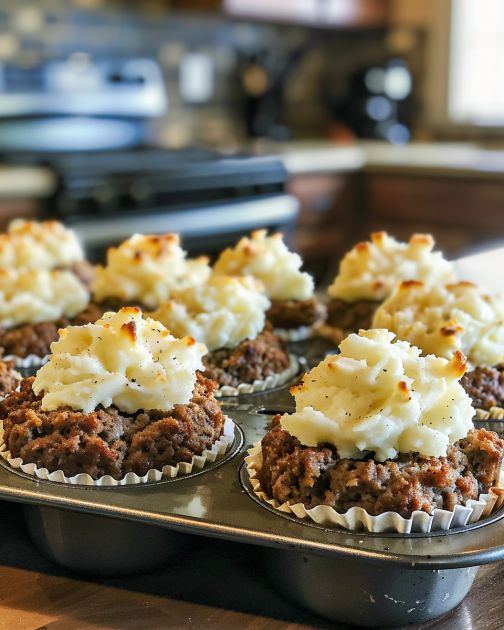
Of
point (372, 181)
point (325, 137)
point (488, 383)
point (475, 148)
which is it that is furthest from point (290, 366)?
point (325, 137)

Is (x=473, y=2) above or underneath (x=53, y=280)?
above

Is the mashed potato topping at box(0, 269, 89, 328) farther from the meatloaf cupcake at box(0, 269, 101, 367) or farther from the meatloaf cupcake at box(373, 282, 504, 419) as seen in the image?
the meatloaf cupcake at box(373, 282, 504, 419)

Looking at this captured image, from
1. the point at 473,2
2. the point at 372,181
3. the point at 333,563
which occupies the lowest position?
the point at 372,181

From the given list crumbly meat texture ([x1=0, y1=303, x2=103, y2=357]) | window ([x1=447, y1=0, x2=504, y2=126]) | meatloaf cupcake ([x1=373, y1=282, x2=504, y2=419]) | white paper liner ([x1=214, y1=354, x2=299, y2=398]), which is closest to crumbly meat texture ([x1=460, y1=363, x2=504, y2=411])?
meatloaf cupcake ([x1=373, y1=282, x2=504, y2=419])

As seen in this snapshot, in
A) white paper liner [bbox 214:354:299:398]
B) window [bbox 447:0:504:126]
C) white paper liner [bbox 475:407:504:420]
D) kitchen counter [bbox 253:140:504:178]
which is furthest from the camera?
window [bbox 447:0:504:126]

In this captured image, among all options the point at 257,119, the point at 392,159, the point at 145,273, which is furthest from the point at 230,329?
the point at 257,119

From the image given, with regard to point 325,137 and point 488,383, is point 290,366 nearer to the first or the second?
point 488,383

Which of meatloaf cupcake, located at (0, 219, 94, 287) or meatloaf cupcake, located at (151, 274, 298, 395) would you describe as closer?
meatloaf cupcake, located at (151, 274, 298, 395)
